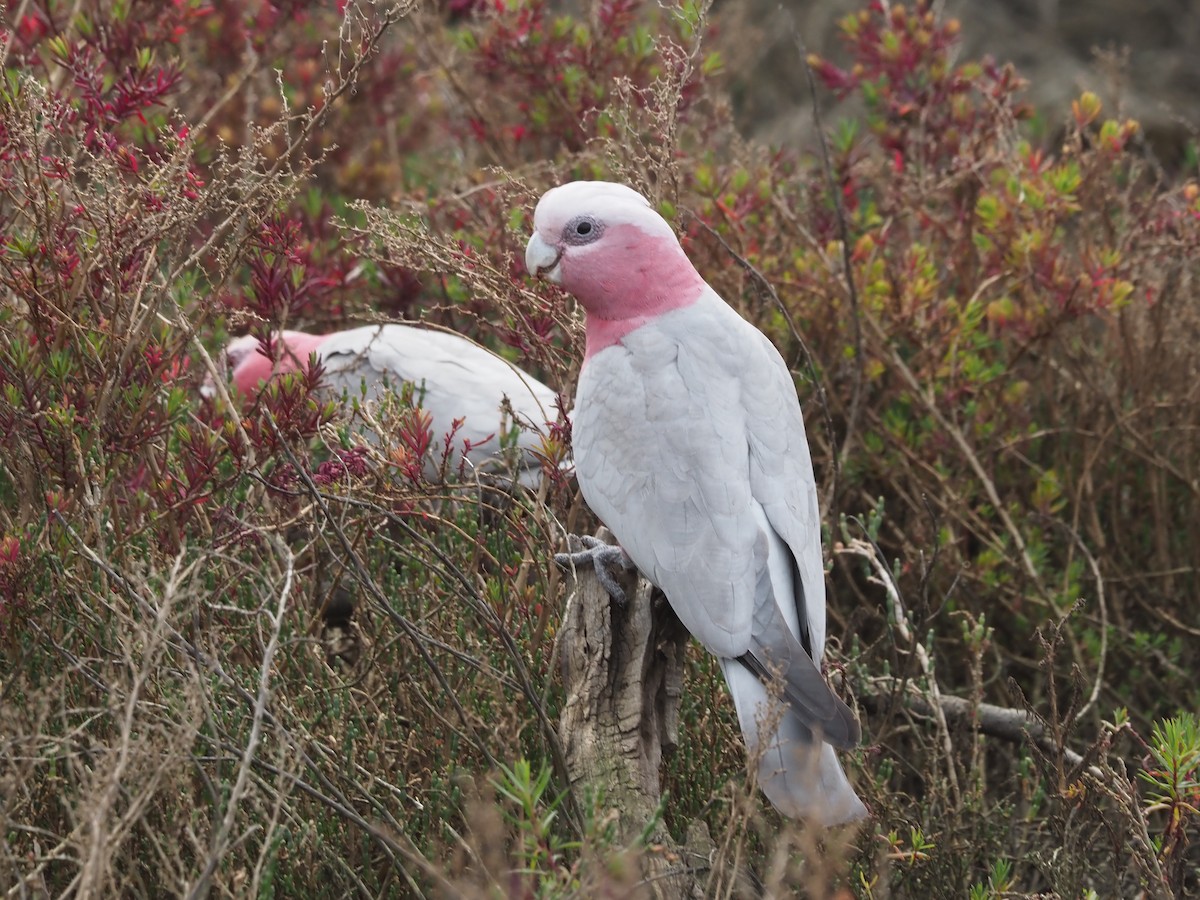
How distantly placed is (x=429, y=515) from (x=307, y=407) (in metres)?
0.32

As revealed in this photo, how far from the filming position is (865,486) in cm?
384

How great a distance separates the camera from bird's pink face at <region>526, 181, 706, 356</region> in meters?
2.34

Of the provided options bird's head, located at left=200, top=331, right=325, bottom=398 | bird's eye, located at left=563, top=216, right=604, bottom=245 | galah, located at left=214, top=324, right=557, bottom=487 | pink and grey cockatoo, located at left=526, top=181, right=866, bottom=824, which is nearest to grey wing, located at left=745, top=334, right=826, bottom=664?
pink and grey cockatoo, located at left=526, top=181, right=866, bottom=824

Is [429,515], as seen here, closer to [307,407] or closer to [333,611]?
[307,407]

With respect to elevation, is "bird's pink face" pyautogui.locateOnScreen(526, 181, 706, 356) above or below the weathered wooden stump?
above

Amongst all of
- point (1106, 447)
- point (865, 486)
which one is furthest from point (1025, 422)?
point (865, 486)

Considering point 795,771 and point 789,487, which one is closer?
point 795,771

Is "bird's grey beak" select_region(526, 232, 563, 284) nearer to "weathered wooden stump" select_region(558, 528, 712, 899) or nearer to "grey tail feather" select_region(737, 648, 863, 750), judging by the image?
"weathered wooden stump" select_region(558, 528, 712, 899)

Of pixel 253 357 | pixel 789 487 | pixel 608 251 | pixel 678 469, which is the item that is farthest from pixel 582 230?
pixel 253 357

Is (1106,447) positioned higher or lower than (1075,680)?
lower

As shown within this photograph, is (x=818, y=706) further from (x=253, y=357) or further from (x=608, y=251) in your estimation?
(x=253, y=357)

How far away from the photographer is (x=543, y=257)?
2361 mm

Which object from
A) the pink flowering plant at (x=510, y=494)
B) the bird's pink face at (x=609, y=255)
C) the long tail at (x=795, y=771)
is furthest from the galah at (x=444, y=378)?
the long tail at (x=795, y=771)

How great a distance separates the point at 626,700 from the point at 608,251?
796 millimetres
